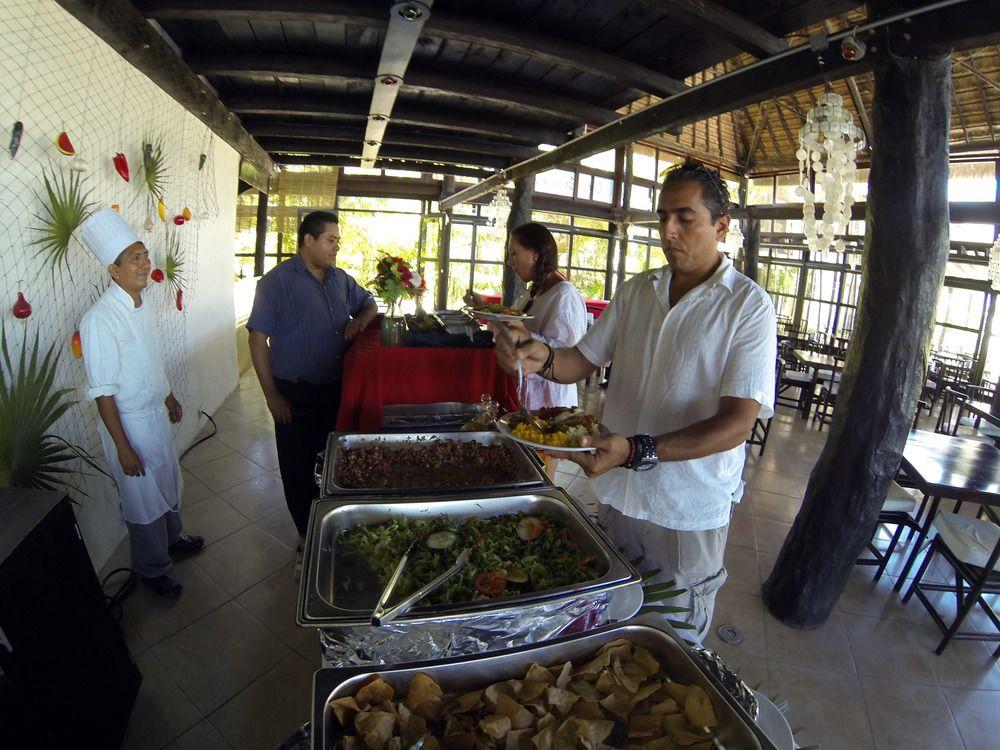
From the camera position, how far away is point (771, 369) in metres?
1.25

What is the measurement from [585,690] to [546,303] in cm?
201

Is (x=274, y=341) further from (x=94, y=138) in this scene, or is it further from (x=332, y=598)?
(x=332, y=598)

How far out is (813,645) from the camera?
2326mm

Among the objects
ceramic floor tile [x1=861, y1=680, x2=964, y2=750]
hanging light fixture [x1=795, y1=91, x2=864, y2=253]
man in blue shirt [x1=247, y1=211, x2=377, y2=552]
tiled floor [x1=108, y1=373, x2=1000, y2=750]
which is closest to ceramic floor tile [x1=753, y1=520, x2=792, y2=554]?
tiled floor [x1=108, y1=373, x2=1000, y2=750]

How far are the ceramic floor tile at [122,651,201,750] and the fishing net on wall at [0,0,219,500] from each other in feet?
3.12

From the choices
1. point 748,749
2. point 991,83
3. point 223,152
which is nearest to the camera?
point 748,749

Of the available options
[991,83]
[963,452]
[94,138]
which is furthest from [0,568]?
[991,83]

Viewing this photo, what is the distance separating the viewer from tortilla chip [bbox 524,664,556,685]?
31.0 inches

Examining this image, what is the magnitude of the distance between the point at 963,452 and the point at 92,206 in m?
4.37

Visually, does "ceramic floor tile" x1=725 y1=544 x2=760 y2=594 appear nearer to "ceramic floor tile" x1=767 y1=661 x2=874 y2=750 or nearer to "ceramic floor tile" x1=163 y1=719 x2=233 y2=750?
"ceramic floor tile" x1=767 y1=661 x2=874 y2=750

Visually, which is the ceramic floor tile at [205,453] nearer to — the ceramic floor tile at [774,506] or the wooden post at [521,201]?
the wooden post at [521,201]

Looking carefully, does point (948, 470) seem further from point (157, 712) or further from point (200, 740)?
point (157, 712)

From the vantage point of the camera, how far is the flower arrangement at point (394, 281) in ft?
8.38

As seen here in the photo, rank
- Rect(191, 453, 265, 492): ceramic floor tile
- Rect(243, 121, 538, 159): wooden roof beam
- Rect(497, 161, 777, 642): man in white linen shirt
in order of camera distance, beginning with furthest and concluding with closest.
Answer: Rect(243, 121, 538, 159): wooden roof beam, Rect(191, 453, 265, 492): ceramic floor tile, Rect(497, 161, 777, 642): man in white linen shirt
